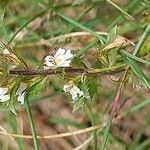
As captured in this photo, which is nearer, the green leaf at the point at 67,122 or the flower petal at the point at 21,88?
the flower petal at the point at 21,88

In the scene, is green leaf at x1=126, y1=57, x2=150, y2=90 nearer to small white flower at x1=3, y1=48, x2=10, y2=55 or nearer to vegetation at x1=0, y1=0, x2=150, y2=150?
vegetation at x1=0, y1=0, x2=150, y2=150

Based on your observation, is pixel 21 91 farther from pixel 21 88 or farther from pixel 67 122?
pixel 67 122

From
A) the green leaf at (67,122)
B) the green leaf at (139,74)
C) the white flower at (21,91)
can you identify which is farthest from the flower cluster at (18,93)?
the green leaf at (67,122)

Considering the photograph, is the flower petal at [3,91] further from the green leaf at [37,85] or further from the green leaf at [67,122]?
the green leaf at [67,122]

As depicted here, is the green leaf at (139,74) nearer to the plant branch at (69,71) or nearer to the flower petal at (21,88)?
the plant branch at (69,71)

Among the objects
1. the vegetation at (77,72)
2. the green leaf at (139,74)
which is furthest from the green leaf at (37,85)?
the green leaf at (139,74)

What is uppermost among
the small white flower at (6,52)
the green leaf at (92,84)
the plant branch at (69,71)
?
the small white flower at (6,52)

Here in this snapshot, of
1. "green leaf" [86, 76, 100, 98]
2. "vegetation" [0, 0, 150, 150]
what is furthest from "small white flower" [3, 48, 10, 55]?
"green leaf" [86, 76, 100, 98]

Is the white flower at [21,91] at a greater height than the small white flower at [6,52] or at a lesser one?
lesser

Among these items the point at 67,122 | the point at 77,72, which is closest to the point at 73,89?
the point at 77,72

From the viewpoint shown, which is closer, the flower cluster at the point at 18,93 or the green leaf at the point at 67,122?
the flower cluster at the point at 18,93
